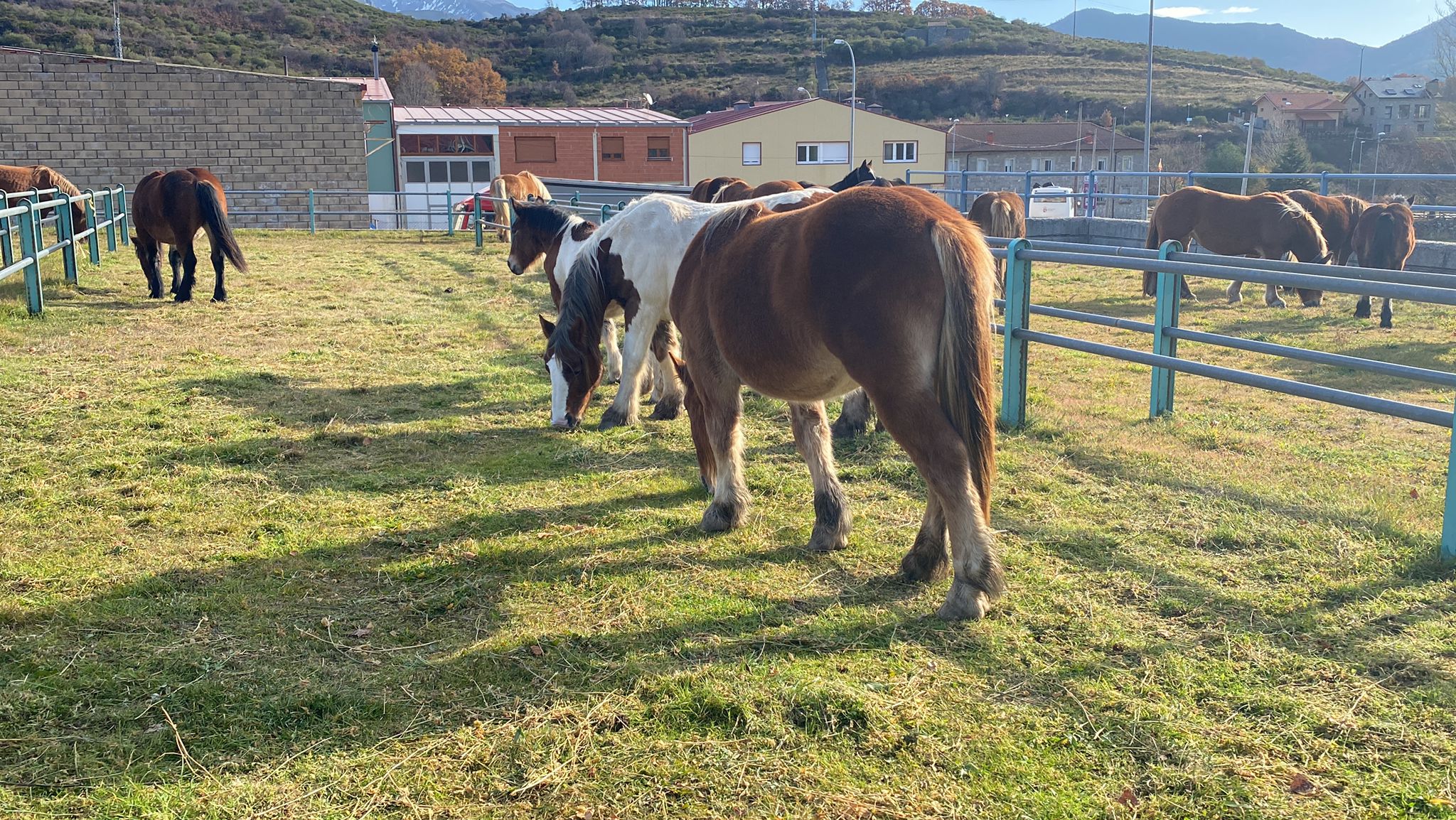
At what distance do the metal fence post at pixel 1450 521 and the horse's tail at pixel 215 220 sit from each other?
1110 centimetres

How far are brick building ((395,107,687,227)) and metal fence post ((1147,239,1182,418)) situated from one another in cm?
3519

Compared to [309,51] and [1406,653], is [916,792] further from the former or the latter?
[309,51]

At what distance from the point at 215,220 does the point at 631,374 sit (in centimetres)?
727

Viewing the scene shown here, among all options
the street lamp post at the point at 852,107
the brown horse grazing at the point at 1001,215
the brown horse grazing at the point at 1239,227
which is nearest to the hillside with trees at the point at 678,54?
the street lamp post at the point at 852,107

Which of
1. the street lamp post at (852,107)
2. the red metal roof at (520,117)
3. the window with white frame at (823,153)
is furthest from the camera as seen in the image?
the window with white frame at (823,153)

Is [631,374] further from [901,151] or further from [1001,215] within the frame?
[901,151]

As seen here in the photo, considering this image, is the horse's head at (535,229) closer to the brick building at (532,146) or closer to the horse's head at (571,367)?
the horse's head at (571,367)

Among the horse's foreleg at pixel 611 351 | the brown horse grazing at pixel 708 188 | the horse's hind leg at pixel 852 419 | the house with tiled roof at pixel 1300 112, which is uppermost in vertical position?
the house with tiled roof at pixel 1300 112

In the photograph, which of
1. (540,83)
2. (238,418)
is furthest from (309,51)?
(238,418)

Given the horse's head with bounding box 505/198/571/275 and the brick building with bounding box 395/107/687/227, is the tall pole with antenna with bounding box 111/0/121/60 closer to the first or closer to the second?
the brick building with bounding box 395/107/687/227

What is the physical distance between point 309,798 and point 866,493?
324 centimetres

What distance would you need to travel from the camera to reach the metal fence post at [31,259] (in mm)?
10289

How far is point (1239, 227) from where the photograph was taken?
13062 millimetres

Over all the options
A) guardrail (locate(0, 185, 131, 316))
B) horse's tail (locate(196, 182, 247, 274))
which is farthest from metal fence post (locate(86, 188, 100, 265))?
horse's tail (locate(196, 182, 247, 274))
